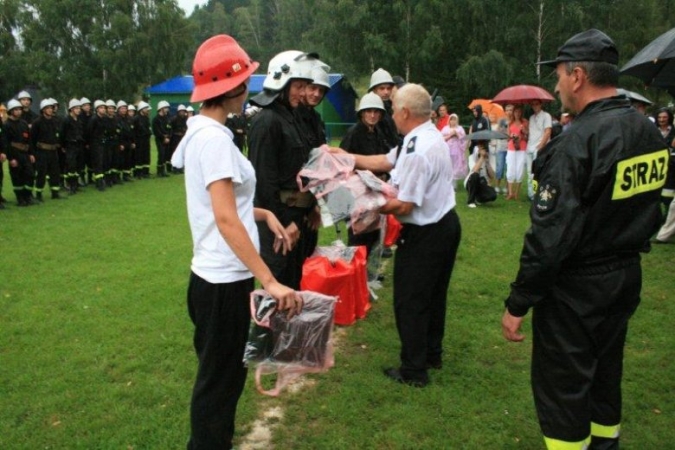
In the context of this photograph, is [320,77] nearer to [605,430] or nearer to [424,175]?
[424,175]

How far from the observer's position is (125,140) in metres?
14.7

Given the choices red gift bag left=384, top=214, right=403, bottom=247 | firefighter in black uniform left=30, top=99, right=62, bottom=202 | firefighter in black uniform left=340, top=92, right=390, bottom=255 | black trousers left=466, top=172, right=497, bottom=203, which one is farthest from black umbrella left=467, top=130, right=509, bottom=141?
firefighter in black uniform left=30, top=99, right=62, bottom=202

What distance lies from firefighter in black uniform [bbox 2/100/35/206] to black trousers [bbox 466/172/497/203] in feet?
28.6

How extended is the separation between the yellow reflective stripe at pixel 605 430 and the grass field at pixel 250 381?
54 cm

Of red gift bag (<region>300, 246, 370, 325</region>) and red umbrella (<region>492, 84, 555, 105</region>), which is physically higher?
red umbrella (<region>492, 84, 555, 105</region>)

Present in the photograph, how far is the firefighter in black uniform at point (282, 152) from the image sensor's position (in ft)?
13.0

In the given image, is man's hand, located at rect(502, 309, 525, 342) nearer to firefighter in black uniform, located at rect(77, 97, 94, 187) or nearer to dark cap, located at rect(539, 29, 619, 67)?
dark cap, located at rect(539, 29, 619, 67)

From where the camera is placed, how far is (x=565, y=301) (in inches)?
96.1

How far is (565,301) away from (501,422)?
54.7 inches

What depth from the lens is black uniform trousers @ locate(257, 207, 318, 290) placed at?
415 cm

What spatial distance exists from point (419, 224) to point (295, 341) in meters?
1.29

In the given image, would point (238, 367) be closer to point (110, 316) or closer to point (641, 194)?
point (641, 194)

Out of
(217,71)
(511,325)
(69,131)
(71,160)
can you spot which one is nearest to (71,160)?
(71,160)

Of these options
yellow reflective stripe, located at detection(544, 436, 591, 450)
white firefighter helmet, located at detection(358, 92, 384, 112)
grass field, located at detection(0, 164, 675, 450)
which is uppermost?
white firefighter helmet, located at detection(358, 92, 384, 112)
